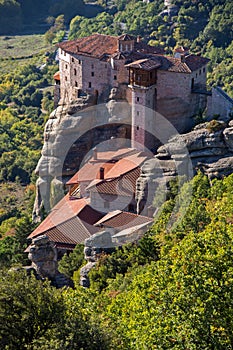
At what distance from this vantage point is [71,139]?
6047 centimetres

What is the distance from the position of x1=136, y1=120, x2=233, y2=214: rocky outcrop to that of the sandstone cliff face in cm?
673

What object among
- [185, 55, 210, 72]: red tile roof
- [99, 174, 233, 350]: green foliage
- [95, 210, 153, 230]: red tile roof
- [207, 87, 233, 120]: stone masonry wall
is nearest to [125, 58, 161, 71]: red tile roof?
[185, 55, 210, 72]: red tile roof

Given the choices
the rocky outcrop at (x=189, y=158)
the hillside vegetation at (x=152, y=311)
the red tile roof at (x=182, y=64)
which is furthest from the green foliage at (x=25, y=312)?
the red tile roof at (x=182, y=64)

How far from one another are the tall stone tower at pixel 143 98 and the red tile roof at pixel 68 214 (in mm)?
6056

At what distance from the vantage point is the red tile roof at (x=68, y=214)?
52812mm

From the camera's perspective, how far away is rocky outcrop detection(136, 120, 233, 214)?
1964 inches

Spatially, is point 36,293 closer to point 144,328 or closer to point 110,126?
point 144,328

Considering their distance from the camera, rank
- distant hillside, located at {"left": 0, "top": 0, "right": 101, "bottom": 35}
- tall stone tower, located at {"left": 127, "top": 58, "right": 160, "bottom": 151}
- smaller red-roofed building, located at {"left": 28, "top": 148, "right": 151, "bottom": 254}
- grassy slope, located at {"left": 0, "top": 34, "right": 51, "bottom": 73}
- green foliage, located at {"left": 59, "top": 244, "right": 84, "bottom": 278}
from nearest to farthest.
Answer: green foliage, located at {"left": 59, "top": 244, "right": 84, "bottom": 278} < smaller red-roofed building, located at {"left": 28, "top": 148, "right": 151, "bottom": 254} < tall stone tower, located at {"left": 127, "top": 58, "right": 160, "bottom": 151} < grassy slope, located at {"left": 0, "top": 34, "right": 51, "bottom": 73} < distant hillside, located at {"left": 0, "top": 0, "right": 101, "bottom": 35}

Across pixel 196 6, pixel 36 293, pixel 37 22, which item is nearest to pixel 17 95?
pixel 196 6

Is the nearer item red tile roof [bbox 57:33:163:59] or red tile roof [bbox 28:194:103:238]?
red tile roof [bbox 28:194:103:238]

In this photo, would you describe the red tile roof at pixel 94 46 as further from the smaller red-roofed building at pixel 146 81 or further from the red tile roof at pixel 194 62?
the red tile roof at pixel 194 62

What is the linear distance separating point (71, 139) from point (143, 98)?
8.80m

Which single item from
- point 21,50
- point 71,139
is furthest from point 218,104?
point 21,50

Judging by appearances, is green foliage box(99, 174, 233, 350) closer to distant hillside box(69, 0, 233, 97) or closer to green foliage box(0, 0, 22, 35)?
distant hillside box(69, 0, 233, 97)
